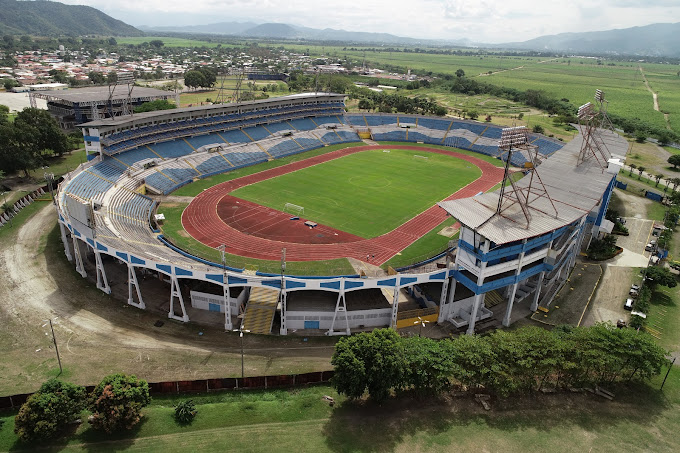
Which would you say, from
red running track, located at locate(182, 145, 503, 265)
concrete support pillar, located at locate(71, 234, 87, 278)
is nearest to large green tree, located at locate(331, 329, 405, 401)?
red running track, located at locate(182, 145, 503, 265)

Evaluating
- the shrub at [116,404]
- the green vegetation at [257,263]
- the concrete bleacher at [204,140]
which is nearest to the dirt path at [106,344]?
the shrub at [116,404]

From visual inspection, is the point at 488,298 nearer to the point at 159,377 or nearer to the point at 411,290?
the point at 411,290

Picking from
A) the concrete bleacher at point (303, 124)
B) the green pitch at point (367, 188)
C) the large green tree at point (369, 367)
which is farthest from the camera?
the concrete bleacher at point (303, 124)

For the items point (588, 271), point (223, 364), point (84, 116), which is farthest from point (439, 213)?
point (84, 116)

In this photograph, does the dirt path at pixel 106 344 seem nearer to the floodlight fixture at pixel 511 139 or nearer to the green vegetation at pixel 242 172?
the floodlight fixture at pixel 511 139

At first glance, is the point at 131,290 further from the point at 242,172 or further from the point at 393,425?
the point at 242,172

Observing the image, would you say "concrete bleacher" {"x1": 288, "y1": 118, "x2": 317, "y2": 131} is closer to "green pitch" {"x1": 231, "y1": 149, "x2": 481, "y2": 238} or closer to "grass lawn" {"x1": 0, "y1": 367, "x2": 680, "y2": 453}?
"green pitch" {"x1": 231, "y1": 149, "x2": 481, "y2": 238}
